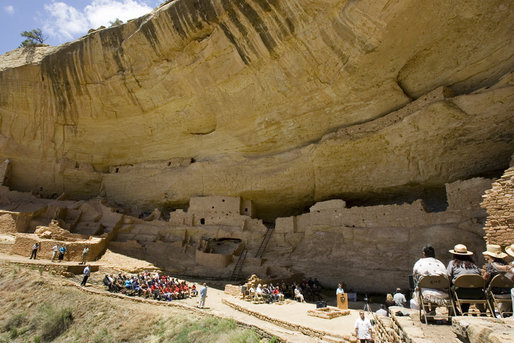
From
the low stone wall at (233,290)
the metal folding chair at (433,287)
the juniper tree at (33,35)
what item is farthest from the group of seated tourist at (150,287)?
the juniper tree at (33,35)

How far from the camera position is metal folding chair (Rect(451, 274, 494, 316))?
3.94 m

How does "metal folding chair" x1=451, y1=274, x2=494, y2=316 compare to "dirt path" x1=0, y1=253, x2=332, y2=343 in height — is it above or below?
above

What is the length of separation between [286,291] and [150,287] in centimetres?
489

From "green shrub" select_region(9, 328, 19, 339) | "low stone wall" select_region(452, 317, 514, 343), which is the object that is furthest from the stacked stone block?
"green shrub" select_region(9, 328, 19, 339)

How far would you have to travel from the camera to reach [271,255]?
53.5 ft

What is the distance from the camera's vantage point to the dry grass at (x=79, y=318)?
9227 millimetres

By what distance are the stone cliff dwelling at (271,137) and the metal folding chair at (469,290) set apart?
3926 mm

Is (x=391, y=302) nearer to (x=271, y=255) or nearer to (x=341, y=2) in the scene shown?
(x=271, y=255)

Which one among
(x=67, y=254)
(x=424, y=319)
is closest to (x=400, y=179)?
(x=424, y=319)

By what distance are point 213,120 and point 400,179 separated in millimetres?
10344

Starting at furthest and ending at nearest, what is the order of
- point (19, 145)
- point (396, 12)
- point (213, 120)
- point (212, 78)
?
1. point (19, 145)
2. point (213, 120)
3. point (212, 78)
4. point (396, 12)

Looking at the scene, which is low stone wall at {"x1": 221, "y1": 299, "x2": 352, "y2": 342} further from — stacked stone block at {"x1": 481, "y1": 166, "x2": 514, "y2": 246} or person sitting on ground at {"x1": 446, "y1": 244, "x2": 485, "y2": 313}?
stacked stone block at {"x1": 481, "y1": 166, "x2": 514, "y2": 246}

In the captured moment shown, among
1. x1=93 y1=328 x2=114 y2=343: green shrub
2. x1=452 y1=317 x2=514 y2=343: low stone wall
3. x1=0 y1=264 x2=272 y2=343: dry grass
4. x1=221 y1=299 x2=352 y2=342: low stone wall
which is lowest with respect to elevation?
x1=93 y1=328 x2=114 y2=343: green shrub

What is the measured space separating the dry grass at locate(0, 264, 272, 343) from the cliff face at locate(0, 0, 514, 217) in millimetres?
9548
